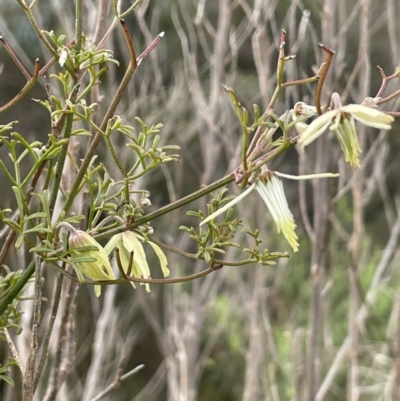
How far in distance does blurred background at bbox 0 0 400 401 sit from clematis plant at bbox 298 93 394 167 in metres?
0.33

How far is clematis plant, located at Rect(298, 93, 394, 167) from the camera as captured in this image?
285 millimetres

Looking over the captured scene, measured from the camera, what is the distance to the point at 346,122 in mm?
296

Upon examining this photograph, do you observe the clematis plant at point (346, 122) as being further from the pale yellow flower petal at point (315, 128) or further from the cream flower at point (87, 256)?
the cream flower at point (87, 256)

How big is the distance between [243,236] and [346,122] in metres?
1.67

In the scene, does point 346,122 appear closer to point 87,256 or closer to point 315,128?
point 315,128

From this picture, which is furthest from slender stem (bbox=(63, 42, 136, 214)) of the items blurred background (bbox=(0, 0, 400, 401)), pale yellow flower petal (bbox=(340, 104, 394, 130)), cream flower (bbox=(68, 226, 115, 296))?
blurred background (bbox=(0, 0, 400, 401))

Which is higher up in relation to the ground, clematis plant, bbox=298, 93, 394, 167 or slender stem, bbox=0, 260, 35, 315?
clematis plant, bbox=298, 93, 394, 167

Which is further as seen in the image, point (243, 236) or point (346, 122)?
point (243, 236)

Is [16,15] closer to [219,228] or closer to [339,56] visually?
[339,56]

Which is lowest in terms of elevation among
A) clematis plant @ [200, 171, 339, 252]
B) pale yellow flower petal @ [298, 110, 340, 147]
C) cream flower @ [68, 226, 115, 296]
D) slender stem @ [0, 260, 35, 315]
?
slender stem @ [0, 260, 35, 315]

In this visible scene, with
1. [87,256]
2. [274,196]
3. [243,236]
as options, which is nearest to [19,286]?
Result: [87,256]

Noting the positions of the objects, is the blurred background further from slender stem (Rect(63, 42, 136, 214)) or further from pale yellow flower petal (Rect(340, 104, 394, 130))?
pale yellow flower petal (Rect(340, 104, 394, 130))

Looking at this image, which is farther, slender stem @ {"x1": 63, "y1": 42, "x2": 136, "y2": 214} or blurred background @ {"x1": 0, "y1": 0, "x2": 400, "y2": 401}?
blurred background @ {"x1": 0, "y1": 0, "x2": 400, "y2": 401}

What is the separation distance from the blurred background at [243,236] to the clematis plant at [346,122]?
1.08 ft
